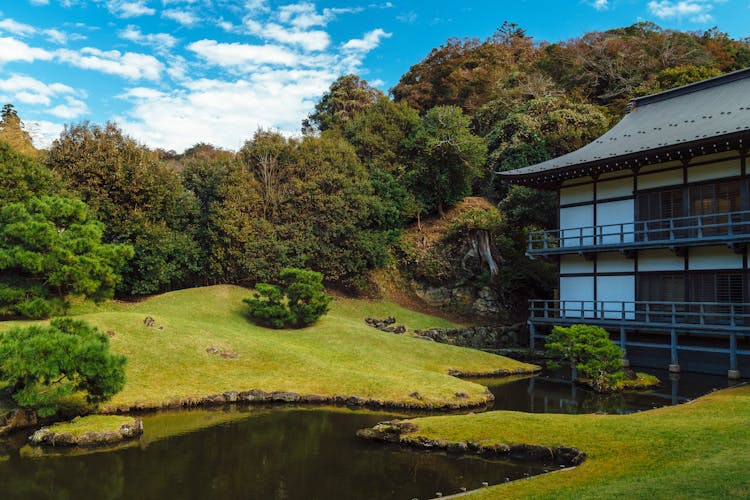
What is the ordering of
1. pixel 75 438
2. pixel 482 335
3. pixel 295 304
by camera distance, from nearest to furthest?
pixel 75 438, pixel 295 304, pixel 482 335

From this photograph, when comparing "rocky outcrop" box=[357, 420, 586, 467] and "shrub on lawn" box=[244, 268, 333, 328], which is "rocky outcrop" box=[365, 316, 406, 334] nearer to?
"shrub on lawn" box=[244, 268, 333, 328]

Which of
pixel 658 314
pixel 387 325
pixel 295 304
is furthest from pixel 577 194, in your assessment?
pixel 295 304

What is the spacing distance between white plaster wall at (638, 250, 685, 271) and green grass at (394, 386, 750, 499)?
364 inches

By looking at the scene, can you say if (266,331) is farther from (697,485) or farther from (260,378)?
(697,485)

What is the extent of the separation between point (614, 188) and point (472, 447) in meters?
18.6

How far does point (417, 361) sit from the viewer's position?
2439 cm

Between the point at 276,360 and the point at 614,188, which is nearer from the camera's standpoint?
the point at 276,360

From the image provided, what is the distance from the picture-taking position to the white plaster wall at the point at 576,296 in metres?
27.4

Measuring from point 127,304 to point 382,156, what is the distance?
878 inches

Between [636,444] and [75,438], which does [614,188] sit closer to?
[636,444]

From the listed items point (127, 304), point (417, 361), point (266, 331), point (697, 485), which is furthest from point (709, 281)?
point (127, 304)

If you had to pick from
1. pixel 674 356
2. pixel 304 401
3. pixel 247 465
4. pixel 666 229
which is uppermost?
pixel 666 229

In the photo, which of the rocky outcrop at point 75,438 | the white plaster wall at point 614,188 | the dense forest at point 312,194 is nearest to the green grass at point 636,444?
the rocky outcrop at point 75,438

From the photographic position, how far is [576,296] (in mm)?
28188
